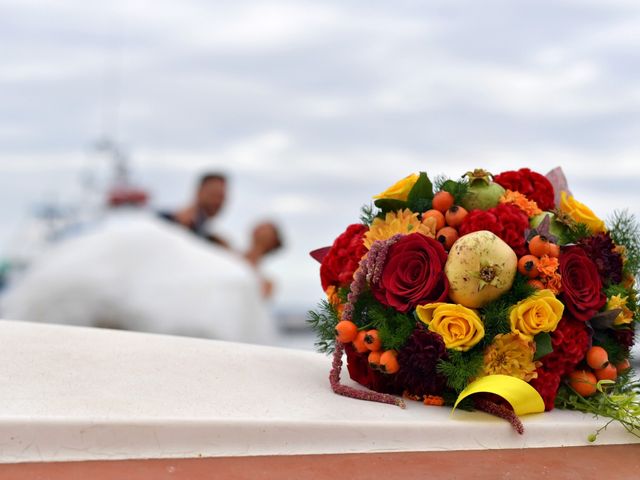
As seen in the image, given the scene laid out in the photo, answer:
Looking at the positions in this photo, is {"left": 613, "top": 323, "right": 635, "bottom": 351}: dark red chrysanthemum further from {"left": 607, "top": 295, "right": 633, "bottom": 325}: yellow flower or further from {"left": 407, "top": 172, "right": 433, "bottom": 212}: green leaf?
{"left": 407, "top": 172, "right": 433, "bottom": 212}: green leaf

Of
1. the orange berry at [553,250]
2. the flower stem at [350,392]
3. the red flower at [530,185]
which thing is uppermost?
the red flower at [530,185]

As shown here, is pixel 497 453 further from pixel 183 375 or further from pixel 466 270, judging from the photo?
pixel 183 375

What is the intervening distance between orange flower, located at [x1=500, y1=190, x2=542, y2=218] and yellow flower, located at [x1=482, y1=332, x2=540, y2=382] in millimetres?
350

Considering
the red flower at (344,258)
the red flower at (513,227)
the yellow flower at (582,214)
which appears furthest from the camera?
the yellow flower at (582,214)

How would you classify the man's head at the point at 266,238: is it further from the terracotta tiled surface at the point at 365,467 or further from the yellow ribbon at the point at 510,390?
the terracotta tiled surface at the point at 365,467

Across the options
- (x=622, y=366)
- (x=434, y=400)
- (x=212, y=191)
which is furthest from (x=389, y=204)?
(x=212, y=191)

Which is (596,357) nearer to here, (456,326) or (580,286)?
(580,286)

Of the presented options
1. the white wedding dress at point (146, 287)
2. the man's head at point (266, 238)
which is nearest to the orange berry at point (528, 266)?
the white wedding dress at point (146, 287)

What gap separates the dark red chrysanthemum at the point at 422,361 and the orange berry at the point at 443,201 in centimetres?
33

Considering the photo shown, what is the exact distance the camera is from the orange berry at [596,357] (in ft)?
6.20

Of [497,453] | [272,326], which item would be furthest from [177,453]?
[272,326]

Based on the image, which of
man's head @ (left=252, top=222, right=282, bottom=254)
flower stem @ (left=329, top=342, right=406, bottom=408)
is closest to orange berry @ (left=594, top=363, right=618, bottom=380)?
flower stem @ (left=329, top=342, right=406, bottom=408)

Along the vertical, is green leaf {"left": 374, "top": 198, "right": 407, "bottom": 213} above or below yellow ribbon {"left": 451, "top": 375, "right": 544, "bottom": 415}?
above

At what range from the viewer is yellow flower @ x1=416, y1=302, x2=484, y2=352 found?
172 cm
